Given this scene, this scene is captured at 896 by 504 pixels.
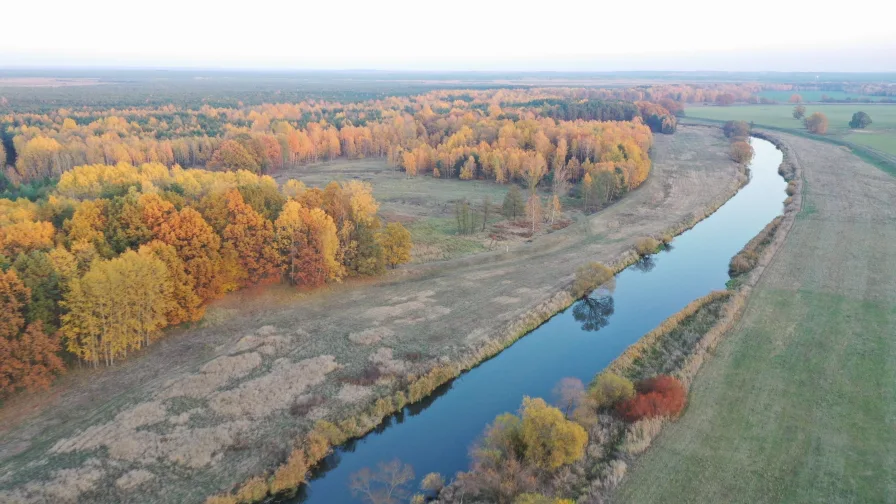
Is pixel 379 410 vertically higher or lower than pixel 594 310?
higher

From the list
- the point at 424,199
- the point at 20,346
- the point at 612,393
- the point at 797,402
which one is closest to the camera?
the point at 20,346

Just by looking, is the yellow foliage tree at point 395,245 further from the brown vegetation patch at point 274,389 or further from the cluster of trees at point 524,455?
the cluster of trees at point 524,455

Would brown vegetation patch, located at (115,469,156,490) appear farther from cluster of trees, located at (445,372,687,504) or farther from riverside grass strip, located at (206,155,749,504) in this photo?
cluster of trees, located at (445,372,687,504)

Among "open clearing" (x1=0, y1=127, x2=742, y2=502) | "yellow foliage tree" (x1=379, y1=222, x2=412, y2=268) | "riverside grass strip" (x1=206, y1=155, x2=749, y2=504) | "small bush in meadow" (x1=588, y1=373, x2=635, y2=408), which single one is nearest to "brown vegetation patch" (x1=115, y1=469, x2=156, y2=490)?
"open clearing" (x1=0, y1=127, x2=742, y2=502)

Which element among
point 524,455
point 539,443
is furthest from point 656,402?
point 524,455

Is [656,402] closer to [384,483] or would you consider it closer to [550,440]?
[550,440]

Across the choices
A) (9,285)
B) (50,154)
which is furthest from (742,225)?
(50,154)
